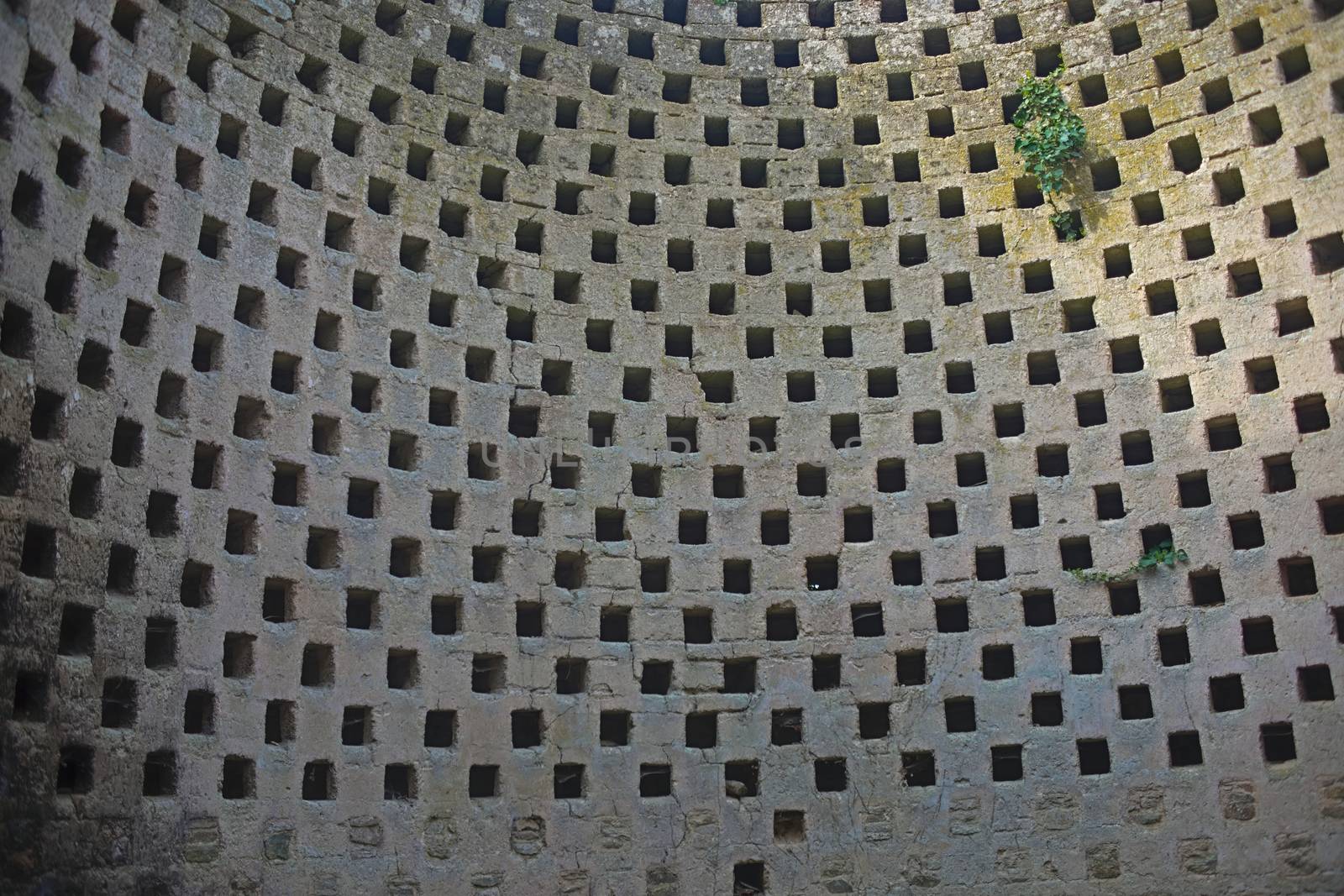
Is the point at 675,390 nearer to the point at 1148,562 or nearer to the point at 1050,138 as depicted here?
the point at 1050,138

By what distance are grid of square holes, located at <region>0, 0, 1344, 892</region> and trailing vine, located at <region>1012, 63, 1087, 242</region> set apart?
0.21m

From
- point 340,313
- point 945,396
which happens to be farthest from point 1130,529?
point 340,313

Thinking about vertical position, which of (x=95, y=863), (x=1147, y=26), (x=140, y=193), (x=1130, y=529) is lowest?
(x=95, y=863)

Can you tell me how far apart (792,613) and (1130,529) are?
13.4ft

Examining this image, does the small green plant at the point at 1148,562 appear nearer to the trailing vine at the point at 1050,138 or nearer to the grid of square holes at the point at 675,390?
the grid of square holes at the point at 675,390

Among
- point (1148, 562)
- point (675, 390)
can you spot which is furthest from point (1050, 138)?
point (675, 390)

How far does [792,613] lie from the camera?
1883 cm

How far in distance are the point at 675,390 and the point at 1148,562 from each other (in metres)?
6.02

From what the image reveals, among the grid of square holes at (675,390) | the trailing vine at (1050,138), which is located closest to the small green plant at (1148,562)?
the grid of square holes at (675,390)

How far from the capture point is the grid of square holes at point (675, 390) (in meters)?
15.9

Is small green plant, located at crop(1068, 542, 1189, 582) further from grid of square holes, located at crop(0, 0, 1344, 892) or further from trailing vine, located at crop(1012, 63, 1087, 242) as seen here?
trailing vine, located at crop(1012, 63, 1087, 242)

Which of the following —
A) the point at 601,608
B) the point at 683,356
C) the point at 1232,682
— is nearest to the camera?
the point at 1232,682

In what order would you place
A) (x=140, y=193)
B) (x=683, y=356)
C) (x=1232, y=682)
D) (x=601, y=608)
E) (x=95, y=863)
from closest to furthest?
(x=95, y=863) < (x=140, y=193) < (x=1232, y=682) < (x=601, y=608) < (x=683, y=356)

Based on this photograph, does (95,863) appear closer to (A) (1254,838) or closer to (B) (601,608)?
(B) (601,608)
